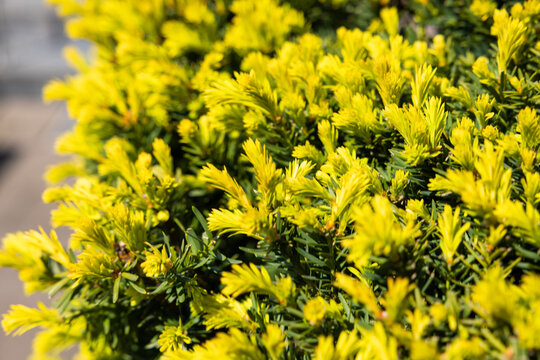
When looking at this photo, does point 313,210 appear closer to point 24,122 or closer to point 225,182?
point 225,182

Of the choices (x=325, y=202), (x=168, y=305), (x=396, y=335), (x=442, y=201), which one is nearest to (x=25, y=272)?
(x=168, y=305)

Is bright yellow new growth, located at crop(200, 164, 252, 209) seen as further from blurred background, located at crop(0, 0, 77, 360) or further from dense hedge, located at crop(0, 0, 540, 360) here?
blurred background, located at crop(0, 0, 77, 360)

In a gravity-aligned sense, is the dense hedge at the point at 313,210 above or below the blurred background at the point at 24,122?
below

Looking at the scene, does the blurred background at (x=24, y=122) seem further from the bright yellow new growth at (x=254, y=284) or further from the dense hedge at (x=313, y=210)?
the bright yellow new growth at (x=254, y=284)

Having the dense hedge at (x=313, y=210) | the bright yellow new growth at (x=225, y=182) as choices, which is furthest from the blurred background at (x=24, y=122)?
the bright yellow new growth at (x=225, y=182)

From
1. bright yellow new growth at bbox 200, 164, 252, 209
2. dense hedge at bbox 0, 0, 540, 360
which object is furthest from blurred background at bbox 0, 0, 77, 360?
bright yellow new growth at bbox 200, 164, 252, 209

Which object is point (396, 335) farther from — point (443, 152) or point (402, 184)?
point (443, 152)

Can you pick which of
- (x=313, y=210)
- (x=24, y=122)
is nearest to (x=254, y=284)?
(x=313, y=210)
